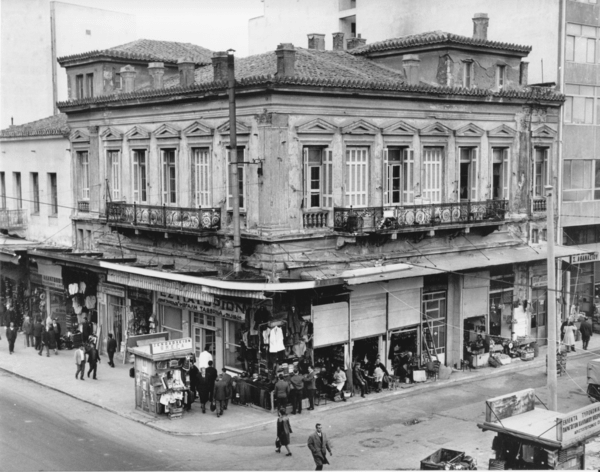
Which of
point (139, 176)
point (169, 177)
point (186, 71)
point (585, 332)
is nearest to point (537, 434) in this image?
point (169, 177)

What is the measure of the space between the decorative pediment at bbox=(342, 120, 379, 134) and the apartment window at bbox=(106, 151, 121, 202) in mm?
11325

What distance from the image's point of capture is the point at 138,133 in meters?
34.0

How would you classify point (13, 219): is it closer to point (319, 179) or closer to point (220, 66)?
point (220, 66)

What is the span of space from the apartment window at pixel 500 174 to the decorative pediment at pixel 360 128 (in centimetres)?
727

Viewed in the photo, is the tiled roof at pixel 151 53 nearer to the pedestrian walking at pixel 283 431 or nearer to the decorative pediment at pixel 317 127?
the decorative pediment at pixel 317 127

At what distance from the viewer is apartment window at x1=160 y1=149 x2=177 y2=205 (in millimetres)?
32875

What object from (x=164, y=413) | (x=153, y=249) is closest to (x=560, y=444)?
(x=164, y=413)

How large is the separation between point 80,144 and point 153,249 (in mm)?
7571

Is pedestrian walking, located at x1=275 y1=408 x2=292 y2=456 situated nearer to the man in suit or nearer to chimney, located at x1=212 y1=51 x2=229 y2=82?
the man in suit

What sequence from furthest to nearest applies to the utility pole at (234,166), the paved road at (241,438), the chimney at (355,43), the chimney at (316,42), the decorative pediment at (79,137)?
the chimney at (355,43), the chimney at (316,42), the decorative pediment at (79,137), the utility pole at (234,166), the paved road at (241,438)

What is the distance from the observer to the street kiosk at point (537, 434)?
1758 centimetres

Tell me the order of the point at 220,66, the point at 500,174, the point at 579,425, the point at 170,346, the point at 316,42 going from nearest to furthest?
1. the point at 579,425
2. the point at 170,346
3. the point at 220,66
4. the point at 500,174
5. the point at 316,42

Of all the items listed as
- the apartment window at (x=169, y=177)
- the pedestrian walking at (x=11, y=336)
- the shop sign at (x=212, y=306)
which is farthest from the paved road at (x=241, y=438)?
the apartment window at (x=169, y=177)

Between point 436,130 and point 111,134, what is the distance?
13.8 m
